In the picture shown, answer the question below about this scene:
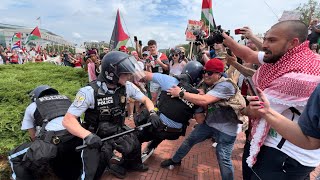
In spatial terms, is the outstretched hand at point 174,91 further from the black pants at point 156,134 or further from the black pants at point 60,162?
the black pants at point 60,162

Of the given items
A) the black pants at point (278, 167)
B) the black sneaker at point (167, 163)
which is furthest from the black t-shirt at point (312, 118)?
the black sneaker at point (167, 163)

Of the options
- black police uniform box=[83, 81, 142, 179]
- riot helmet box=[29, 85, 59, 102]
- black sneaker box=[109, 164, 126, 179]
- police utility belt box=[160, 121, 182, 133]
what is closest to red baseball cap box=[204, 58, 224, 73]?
police utility belt box=[160, 121, 182, 133]

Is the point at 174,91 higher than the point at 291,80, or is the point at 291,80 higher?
the point at 291,80

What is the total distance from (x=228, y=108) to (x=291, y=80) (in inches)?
56.1

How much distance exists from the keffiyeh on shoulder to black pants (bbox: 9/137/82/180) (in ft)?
6.85

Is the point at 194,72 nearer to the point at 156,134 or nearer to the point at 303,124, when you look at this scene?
the point at 156,134

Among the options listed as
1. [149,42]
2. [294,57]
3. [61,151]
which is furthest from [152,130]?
[149,42]

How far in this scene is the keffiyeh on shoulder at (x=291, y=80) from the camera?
161 cm

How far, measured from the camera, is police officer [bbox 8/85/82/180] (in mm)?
2475

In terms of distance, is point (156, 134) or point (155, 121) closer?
point (155, 121)

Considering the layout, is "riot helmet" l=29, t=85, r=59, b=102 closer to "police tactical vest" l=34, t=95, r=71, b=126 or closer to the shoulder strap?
"police tactical vest" l=34, t=95, r=71, b=126

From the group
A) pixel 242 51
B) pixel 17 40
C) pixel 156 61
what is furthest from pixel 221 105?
pixel 17 40

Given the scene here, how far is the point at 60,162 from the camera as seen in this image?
298cm

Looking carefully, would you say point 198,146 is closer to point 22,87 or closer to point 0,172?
point 0,172
